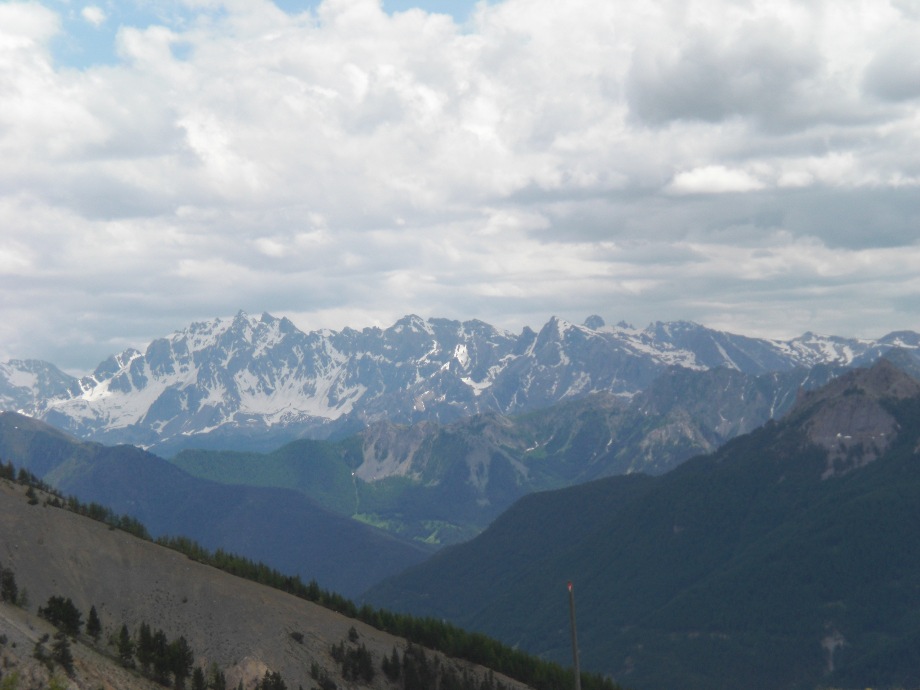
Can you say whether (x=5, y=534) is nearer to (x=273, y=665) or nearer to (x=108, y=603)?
(x=108, y=603)

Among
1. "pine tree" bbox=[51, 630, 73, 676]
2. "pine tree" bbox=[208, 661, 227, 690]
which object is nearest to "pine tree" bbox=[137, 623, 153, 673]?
"pine tree" bbox=[208, 661, 227, 690]

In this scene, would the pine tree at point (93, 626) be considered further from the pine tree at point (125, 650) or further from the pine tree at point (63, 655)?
the pine tree at point (63, 655)

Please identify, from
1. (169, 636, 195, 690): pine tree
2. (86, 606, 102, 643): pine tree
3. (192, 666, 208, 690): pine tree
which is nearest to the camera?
(192, 666, 208, 690): pine tree

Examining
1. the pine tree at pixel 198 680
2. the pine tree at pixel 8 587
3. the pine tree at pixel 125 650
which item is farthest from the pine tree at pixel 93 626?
the pine tree at pixel 198 680

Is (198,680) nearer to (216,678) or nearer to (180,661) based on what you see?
(216,678)

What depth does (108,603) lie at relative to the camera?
193 meters

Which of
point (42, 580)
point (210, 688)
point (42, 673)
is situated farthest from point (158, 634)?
point (42, 673)

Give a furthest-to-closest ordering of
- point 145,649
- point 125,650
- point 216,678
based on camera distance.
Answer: point 216,678 → point 145,649 → point 125,650

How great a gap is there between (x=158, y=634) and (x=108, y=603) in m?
17.5

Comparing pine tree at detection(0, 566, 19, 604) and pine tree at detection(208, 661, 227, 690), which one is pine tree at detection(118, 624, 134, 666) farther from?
pine tree at detection(0, 566, 19, 604)

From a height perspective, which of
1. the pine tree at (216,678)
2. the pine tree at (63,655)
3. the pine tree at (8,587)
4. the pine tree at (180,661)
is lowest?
the pine tree at (216,678)

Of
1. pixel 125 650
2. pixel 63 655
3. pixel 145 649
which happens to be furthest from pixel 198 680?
pixel 63 655

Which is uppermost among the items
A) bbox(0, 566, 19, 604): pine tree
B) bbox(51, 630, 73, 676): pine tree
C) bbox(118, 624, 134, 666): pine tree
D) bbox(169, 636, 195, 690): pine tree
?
bbox(0, 566, 19, 604): pine tree

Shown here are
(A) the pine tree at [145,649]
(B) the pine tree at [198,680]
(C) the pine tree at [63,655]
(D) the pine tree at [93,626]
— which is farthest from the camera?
(D) the pine tree at [93,626]
